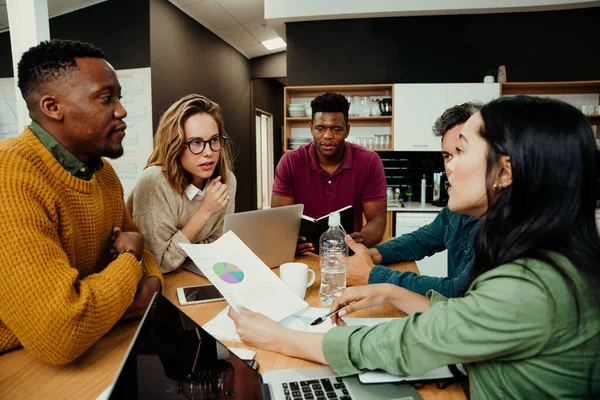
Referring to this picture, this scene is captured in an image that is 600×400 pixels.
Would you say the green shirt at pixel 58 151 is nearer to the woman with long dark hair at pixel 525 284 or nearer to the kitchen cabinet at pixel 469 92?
the woman with long dark hair at pixel 525 284

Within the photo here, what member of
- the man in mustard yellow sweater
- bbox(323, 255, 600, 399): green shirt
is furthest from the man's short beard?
bbox(323, 255, 600, 399): green shirt

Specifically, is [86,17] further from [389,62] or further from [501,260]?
[501,260]

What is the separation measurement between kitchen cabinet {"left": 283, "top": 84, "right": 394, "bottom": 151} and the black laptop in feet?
12.5

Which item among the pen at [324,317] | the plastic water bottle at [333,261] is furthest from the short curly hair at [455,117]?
the pen at [324,317]

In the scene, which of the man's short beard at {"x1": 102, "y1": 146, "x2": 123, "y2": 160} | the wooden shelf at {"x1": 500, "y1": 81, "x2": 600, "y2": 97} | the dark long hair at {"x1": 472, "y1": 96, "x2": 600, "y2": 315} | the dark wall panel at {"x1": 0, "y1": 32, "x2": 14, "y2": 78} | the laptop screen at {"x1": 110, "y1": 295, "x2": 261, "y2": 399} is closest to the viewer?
the laptop screen at {"x1": 110, "y1": 295, "x2": 261, "y2": 399}

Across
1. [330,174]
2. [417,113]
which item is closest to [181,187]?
[330,174]

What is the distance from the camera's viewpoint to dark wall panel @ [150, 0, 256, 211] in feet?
14.1

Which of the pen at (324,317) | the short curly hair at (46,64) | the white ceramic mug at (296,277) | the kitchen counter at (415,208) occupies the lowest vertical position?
the kitchen counter at (415,208)

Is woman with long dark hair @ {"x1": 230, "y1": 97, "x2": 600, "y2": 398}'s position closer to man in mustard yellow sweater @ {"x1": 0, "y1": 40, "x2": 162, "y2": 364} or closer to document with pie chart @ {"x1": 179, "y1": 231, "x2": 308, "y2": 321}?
document with pie chart @ {"x1": 179, "y1": 231, "x2": 308, "y2": 321}

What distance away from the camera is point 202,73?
5391 millimetres

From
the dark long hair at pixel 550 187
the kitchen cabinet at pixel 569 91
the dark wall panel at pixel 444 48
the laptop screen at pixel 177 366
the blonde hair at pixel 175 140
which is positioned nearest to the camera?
the laptop screen at pixel 177 366

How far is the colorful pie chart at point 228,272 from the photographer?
1.20 m

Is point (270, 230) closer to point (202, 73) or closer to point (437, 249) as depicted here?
point (437, 249)

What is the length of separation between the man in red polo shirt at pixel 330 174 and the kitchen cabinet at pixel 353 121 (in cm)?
185
